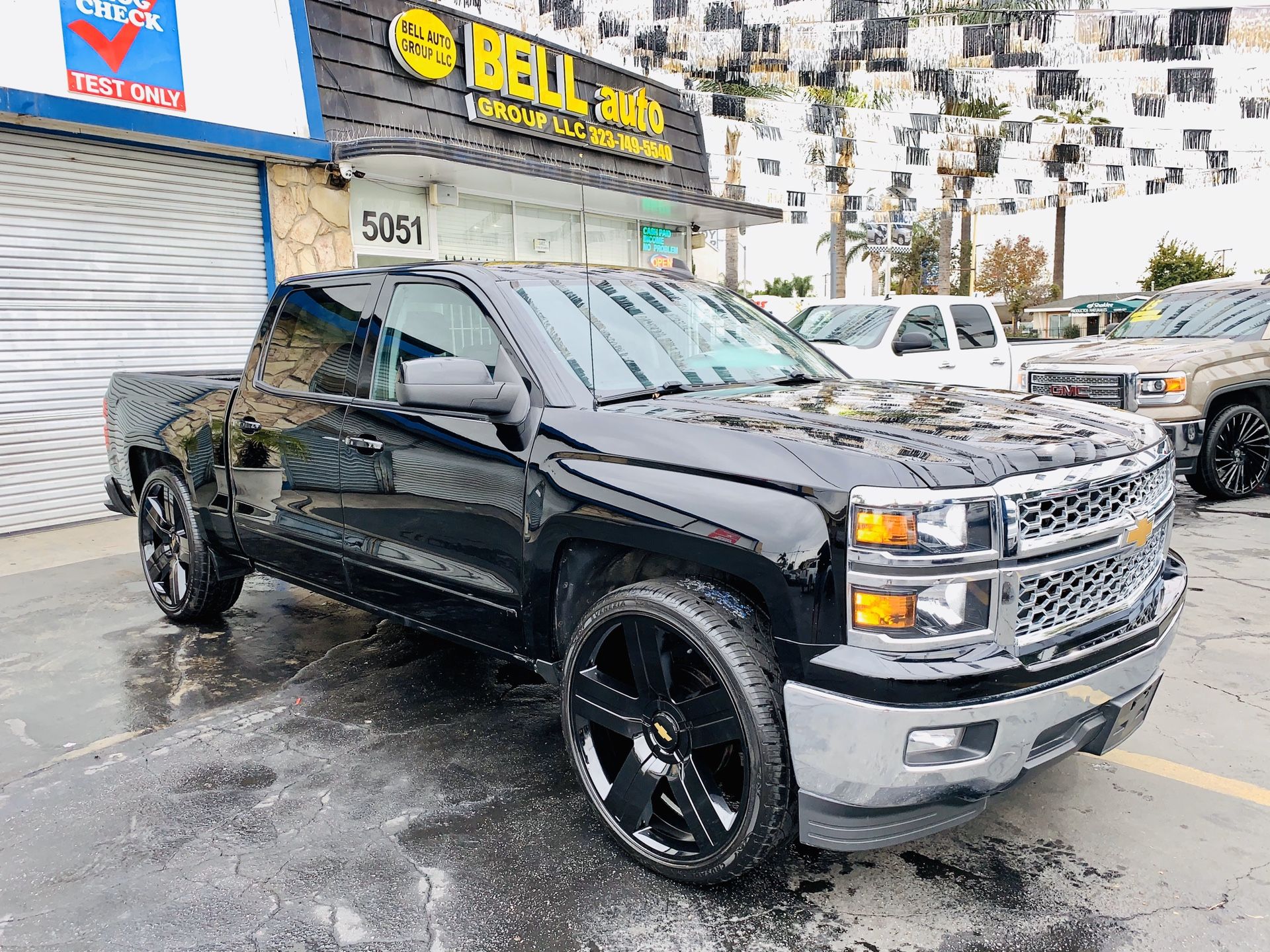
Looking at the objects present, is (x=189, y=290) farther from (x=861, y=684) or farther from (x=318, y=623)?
(x=861, y=684)

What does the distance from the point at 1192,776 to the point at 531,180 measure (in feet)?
33.2

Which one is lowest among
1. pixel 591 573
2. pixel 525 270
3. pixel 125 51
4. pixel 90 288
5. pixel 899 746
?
pixel 899 746

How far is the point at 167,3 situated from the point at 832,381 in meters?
8.23

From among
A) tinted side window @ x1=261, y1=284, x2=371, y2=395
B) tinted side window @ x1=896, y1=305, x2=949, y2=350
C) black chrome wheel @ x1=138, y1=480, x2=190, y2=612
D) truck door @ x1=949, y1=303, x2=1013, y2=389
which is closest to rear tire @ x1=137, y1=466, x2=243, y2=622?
black chrome wheel @ x1=138, y1=480, x2=190, y2=612

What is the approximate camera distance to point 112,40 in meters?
8.27

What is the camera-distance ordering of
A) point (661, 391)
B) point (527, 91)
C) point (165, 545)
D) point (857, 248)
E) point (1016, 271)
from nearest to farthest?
point (661, 391), point (165, 545), point (527, 91), point (1016, 271), point (857, 248)

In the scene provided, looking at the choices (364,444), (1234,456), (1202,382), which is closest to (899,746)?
(364,444)

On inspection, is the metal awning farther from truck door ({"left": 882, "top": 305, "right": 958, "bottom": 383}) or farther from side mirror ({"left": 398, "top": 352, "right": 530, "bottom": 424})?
side mirror ({"left": 398, "top": 352, "right": 530, "bottom": 424})

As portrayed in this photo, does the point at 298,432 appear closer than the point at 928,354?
Yes

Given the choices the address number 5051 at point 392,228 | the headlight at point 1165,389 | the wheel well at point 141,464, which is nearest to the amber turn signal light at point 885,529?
the wheel well at point 141,464

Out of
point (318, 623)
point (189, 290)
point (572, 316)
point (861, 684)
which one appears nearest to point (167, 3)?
point (189, 290)

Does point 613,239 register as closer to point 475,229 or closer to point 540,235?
point 540,235

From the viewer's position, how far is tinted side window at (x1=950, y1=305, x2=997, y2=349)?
1124 cm

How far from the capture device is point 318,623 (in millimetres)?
5453
